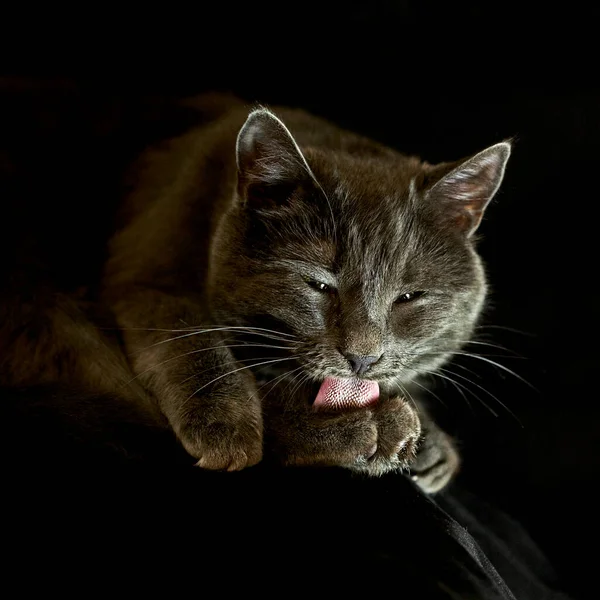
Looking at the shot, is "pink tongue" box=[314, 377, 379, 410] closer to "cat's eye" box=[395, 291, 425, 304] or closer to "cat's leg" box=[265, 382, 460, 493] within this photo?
"cat's leg" box=[265, 382, 460, 493]

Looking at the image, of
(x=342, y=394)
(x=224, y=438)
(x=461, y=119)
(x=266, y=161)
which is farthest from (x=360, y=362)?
(x=461, y=119)

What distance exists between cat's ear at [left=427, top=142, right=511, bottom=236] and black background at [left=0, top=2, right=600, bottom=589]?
13.2 inches

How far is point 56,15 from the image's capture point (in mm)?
1604

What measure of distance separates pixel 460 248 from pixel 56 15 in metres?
1.06

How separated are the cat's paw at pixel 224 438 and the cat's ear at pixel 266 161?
380mm

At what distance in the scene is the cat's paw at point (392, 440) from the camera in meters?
1.14

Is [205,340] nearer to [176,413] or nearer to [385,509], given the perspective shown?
[176,413]

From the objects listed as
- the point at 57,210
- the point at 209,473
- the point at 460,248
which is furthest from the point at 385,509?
the point at 57,210

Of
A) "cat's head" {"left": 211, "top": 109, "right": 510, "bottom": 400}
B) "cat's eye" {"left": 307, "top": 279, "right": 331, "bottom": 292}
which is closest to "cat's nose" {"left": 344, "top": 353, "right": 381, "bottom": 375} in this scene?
"cat's head" {"left": 211, "top": 109, "right": 510, "bottom": 400}

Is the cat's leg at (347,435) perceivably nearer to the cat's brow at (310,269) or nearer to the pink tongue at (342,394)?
the pink tongue at (342,394)

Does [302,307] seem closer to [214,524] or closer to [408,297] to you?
[408,297]

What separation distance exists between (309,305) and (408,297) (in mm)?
179

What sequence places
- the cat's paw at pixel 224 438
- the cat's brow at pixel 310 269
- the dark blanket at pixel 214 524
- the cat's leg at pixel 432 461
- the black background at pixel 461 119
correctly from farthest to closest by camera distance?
the black background at pixel 461 119
the cat's leg at pixel 432 461
the cat's brow at pixel 310 269
the cat's paw at pixel 224 438
the dark blanket at pixel 214 524

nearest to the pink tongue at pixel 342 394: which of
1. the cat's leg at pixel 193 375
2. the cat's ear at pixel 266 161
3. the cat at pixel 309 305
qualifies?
the cat at pixel 309 305
